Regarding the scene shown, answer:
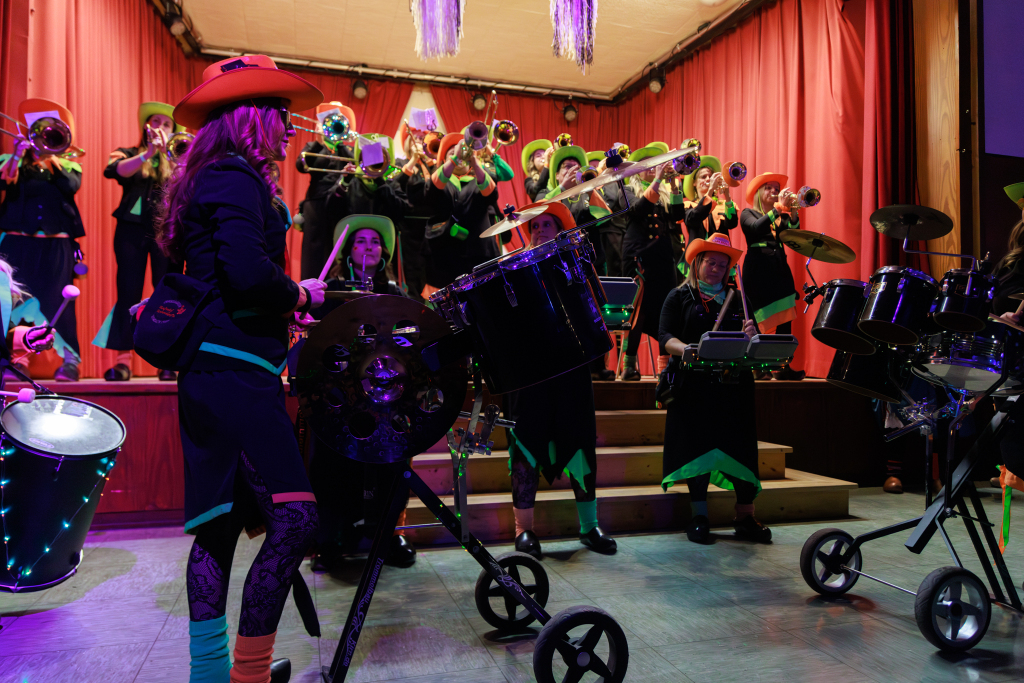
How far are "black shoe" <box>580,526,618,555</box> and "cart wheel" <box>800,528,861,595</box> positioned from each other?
3.04 feet

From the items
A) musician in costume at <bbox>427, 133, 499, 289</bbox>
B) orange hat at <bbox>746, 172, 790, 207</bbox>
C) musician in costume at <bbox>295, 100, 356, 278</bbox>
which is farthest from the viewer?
orange hat at <bbox>746, 172, 790, 207</bbox>

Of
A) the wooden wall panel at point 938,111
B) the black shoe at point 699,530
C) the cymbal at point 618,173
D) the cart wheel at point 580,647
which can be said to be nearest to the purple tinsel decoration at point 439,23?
the cymbal at point 618,173

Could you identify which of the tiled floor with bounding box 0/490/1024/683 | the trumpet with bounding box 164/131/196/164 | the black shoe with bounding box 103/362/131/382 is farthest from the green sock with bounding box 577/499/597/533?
the trumpet with bounding box 164/131/196/164

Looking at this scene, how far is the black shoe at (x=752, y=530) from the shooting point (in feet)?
11.9

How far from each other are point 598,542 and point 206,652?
220cm

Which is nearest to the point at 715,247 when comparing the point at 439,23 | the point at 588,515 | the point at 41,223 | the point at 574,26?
the point at 588,515

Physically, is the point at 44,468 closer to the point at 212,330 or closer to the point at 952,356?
the point at 212,330

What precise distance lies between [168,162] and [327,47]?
4.48 meters

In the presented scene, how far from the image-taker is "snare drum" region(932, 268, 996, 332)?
8.14 feet

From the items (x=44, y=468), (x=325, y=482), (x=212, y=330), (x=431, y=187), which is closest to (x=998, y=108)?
(x=431, y=187)

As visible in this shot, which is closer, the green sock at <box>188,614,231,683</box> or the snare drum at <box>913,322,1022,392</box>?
the green sock at <box>188,614,231,683</box>

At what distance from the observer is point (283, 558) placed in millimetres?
1589

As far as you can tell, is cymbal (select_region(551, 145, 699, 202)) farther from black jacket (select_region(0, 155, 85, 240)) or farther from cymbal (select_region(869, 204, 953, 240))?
black jacket (select_region(0, 155, 85, 240))

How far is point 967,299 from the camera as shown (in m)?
2.49
